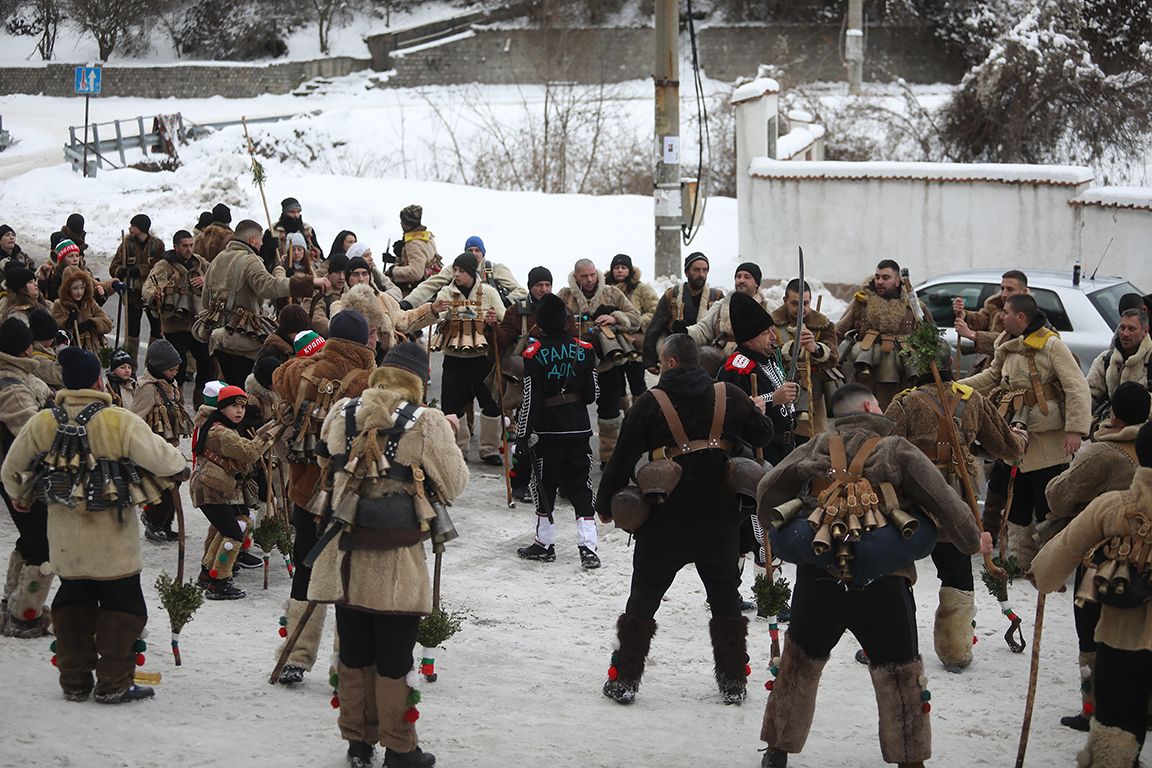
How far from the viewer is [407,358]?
5.08 meters

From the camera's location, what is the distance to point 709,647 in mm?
6719

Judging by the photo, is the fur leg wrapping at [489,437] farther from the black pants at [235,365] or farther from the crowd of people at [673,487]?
the black pants at [235,365]

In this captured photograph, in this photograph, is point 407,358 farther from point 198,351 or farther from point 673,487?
point 198,351

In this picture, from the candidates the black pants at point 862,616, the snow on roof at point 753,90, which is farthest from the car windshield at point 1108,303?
the snow on roof at point 753,90

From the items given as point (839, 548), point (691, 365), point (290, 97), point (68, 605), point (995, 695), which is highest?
point (290, 97)

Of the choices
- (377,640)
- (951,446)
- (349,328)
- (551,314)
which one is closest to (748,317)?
(551,314)

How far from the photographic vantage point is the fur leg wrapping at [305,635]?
5812mm

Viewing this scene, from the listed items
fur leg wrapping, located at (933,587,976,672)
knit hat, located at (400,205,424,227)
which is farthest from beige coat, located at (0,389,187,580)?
knit hat, located at (400,205,424,227)

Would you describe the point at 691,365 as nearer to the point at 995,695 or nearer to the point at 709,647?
the point at 709,647

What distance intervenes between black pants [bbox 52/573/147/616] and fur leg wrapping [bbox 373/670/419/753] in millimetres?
1452

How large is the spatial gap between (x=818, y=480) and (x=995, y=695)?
2.07 meters

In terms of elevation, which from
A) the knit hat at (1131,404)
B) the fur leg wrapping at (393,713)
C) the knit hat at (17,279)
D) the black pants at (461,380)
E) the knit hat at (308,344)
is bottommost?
the fur leg wrapping at (393,713)

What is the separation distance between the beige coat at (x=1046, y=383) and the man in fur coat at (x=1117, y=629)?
9.44 ft

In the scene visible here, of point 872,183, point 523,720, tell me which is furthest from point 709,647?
point 872,183
